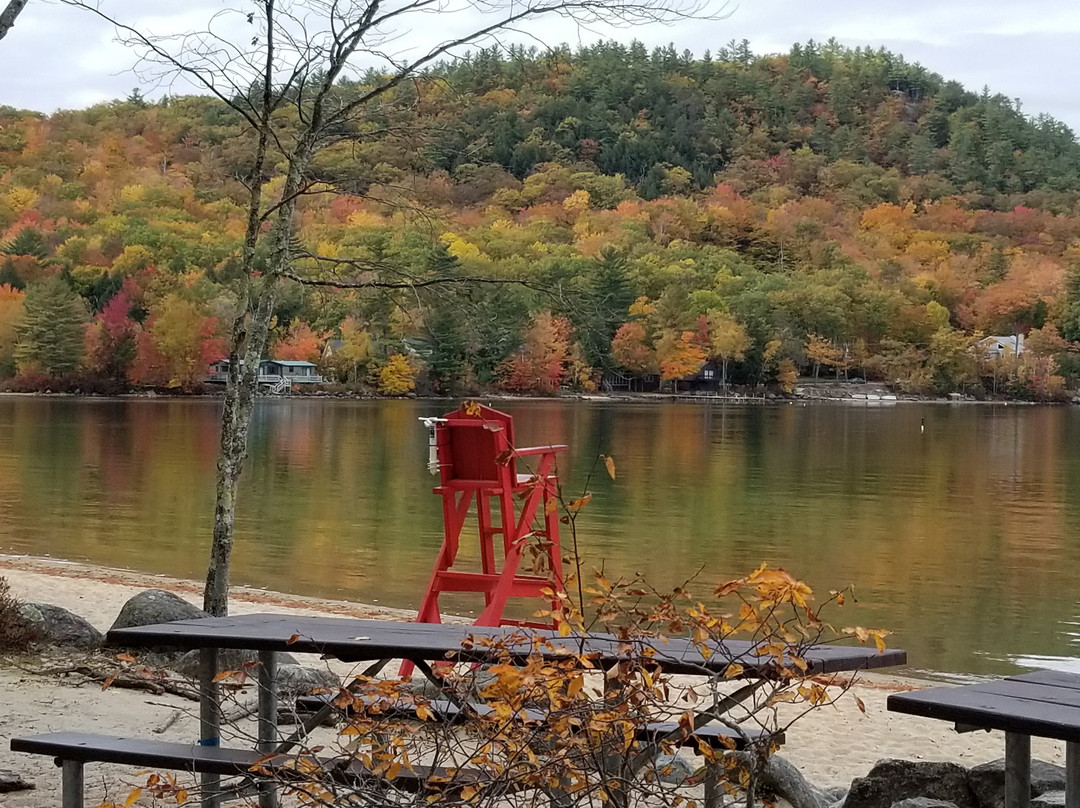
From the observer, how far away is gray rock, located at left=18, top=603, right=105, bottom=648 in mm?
6770

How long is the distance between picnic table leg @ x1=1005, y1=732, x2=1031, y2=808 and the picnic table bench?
1.01 feet

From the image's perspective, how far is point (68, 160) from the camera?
386 feet

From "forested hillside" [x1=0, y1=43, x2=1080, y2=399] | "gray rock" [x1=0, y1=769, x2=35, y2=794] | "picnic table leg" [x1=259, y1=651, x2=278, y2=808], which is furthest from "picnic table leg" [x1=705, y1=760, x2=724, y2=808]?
"forested hillside" [x1=0, y1=43, x2=1080, y2=399]

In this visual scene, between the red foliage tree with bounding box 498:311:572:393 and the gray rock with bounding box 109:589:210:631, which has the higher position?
the red foliage tree with bounding box 498:311:572:393

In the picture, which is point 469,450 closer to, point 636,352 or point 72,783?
point 72,783

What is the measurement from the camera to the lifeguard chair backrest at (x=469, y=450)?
6210 mm

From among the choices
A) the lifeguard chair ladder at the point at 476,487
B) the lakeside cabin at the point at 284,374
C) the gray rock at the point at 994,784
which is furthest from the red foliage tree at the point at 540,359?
the gray rock at the point at 994,784

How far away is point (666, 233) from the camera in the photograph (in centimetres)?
13112

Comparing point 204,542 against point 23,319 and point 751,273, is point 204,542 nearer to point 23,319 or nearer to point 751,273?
point 23,319

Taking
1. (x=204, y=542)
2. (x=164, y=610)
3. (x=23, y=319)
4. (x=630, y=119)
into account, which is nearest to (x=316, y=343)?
(x=23, y=319)

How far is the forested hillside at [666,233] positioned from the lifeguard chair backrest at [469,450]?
164ft

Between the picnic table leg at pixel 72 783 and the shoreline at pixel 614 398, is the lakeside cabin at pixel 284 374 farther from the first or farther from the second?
the picnic table leg at pixel 72 783

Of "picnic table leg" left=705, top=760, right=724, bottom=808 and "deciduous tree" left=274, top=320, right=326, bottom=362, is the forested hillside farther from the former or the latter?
"picnic table leg" left=705, top=760, right=724, bottom=808

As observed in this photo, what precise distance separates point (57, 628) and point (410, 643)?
Answer: 14.4ft
